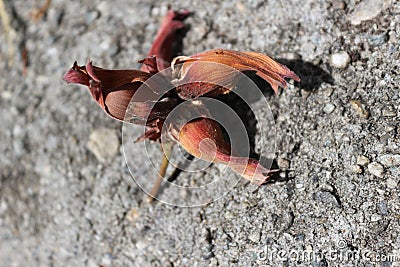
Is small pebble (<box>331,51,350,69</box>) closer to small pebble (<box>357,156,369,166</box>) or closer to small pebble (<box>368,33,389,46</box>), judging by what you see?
small pebble (<box>368,33,389,46</box>)

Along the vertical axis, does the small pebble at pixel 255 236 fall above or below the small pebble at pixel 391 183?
below

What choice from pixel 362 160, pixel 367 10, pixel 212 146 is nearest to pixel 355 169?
pixel 362 160

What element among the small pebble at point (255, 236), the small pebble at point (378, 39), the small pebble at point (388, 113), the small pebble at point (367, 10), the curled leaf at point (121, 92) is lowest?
the small pebble at point (255, 236)

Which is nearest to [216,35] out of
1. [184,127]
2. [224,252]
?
[184,127]

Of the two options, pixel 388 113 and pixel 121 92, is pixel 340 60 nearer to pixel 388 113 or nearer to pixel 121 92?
pixel 388 113

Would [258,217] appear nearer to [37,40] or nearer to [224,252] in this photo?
[224,252]

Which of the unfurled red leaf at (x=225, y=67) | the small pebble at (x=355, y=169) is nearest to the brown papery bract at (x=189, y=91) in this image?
the unfurled red leaf at (x=225, y=67)

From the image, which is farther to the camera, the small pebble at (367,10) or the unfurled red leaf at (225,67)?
the small pebble at (367,10)

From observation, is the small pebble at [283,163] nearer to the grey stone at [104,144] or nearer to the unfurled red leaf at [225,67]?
the unfurled red leaf at [225,67]
